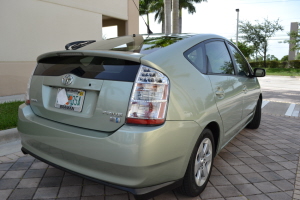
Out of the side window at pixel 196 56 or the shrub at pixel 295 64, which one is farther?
the shrub at pixel 295 64

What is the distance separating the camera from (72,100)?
2342 mm

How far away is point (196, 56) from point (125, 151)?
1.27 m

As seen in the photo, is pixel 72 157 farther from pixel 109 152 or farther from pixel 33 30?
pixel 33 30

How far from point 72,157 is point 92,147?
0.26m

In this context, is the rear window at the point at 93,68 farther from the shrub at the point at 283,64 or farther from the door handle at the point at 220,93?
the shrub at the point at 283,64

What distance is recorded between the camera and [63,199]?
259cm

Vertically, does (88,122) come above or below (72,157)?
above

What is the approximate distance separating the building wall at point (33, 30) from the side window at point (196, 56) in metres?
6.86

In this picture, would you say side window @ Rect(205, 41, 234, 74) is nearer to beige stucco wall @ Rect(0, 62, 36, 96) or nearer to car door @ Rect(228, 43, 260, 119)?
car door @ Rect(228, 43, 260, 119)

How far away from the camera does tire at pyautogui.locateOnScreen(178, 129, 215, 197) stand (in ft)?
8.16

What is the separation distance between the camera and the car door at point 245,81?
3.85m

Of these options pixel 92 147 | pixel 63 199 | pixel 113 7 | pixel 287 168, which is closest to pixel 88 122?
pixel 92 147

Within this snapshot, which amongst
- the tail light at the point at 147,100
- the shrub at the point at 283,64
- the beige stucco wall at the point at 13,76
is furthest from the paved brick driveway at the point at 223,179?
the shrub at the point at 283,64

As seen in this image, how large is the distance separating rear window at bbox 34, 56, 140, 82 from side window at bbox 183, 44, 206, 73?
66 centimetres
